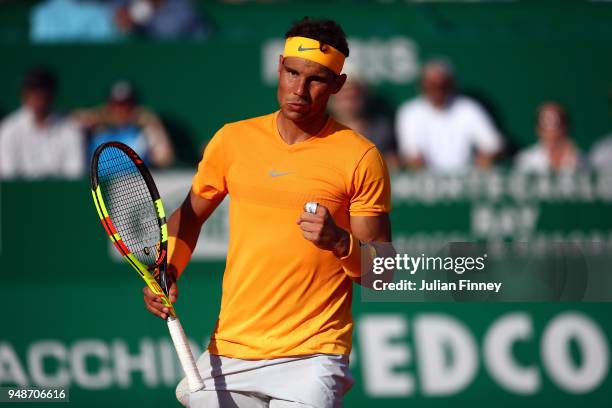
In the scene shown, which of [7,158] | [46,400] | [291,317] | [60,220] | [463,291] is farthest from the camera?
[7,158]

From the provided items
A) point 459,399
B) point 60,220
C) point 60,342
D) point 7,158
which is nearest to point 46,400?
point 60,342

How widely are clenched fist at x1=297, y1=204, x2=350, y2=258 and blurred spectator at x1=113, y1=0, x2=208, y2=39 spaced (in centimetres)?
507

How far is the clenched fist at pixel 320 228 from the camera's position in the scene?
3.80 meters

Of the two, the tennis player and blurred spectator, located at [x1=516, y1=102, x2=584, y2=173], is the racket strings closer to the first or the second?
the tennis player

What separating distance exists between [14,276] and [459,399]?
3015 millimetres

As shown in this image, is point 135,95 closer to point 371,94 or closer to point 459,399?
point 371,94

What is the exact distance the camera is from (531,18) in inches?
335

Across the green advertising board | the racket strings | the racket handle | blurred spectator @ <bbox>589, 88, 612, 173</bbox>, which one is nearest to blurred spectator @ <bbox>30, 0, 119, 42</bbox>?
the green advertising board

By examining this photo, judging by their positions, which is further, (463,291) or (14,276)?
(14,276)

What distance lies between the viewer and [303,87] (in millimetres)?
4094

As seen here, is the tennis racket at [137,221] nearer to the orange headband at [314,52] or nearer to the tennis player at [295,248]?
the tennis player at [295,248]

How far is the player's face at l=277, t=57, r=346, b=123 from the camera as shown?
4.09 metres

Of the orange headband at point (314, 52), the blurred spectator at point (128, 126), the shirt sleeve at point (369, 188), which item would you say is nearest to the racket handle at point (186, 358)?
the shirt sleeve at point (369, 188)

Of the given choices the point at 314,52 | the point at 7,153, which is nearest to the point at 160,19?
the point at 7,153
